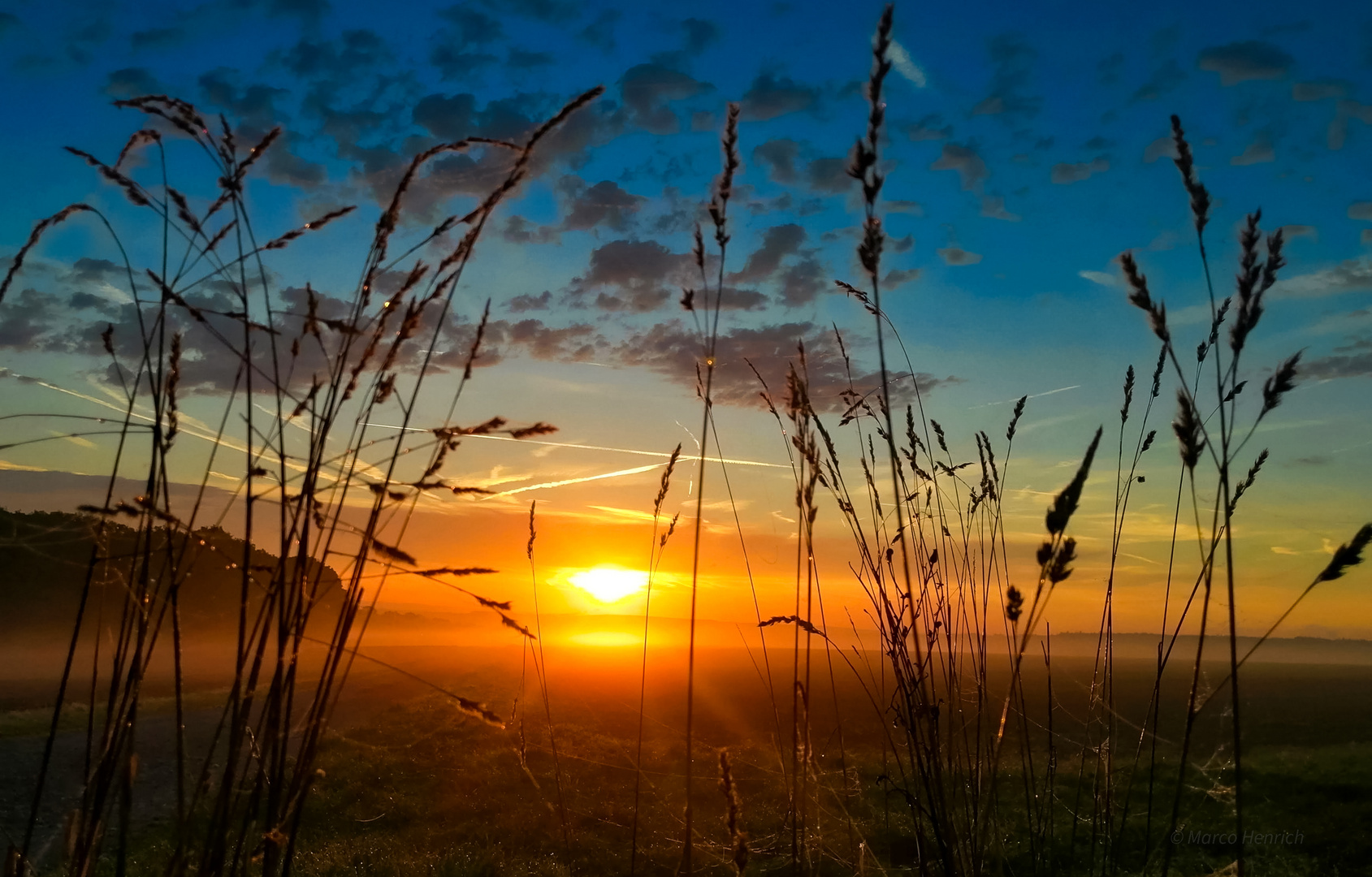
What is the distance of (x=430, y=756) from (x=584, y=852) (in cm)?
512

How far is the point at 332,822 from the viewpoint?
8820 mm

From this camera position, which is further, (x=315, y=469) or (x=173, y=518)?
(x=315, y=469)

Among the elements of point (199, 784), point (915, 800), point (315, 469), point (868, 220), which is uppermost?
point (868, 220)

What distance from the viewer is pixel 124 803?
4.75ft

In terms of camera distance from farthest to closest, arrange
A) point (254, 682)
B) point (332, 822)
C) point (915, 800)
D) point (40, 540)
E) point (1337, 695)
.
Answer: point (1337, 695) → point (332, 822) → point (915, 800) → point (40, 540) → point (254, 682)

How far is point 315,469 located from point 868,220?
3.65 ft

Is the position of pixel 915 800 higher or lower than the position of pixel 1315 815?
higher

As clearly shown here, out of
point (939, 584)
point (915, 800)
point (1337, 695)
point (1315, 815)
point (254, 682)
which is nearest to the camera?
point (254, 682)

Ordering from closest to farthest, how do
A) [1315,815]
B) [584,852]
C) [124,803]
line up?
[124,803] < [584,852] < [1315,815]

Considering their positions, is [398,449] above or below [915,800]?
above

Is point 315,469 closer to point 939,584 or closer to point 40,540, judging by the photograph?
point 40,540

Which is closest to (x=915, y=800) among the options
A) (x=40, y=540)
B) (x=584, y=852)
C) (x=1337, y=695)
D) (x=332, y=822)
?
(x=40, y=540)

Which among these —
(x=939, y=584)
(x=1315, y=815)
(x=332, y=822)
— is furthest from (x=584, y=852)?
(x=1315, y=815)

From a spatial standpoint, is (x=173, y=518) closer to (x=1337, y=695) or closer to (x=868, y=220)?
(x=868, y=220)
